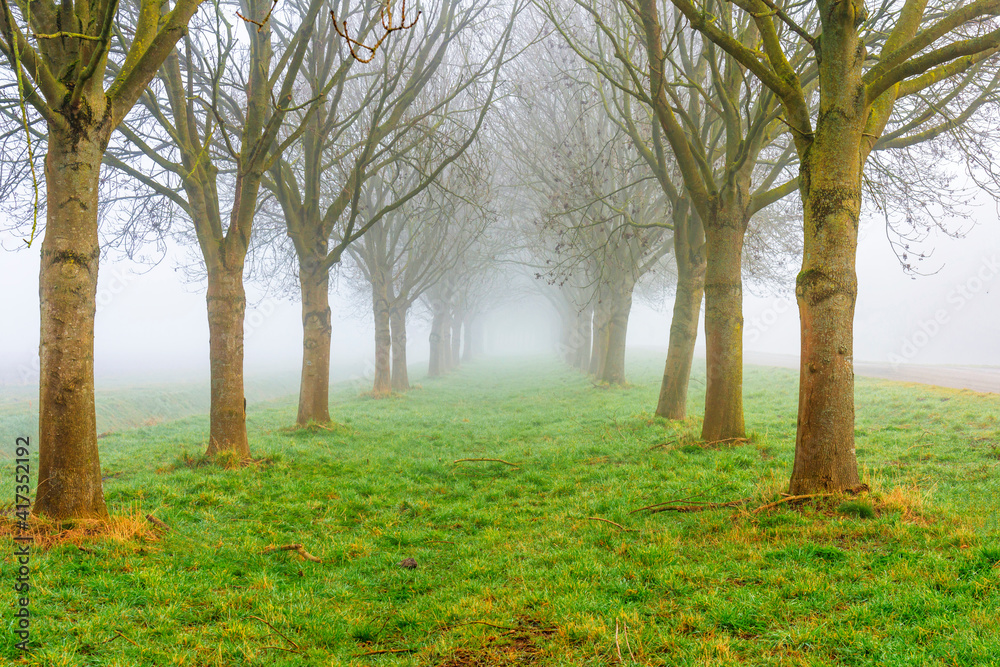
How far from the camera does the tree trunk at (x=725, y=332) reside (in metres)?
9.10

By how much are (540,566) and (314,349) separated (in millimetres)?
8955

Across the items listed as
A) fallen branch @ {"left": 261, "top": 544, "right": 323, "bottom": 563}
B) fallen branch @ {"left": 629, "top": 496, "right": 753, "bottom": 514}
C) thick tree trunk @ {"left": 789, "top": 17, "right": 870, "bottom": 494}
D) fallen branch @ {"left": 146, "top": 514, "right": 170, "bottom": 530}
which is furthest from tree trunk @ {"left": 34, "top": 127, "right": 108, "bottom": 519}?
thick tree trunk @ {"left": 789, "top": 17, "right": 870, "bottom": 494}

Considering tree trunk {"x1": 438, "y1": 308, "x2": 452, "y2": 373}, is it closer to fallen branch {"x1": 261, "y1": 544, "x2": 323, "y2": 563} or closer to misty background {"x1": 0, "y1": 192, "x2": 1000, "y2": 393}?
misty background {"x1": 0, "y1": 192, "x2": 1000, "y2": 393}

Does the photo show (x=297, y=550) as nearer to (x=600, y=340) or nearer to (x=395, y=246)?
(x=395, y=246)

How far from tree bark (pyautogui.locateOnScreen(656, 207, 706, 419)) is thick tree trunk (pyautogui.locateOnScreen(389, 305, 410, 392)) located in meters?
13.2

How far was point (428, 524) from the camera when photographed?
20.3 ft

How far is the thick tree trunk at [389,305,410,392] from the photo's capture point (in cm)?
2286

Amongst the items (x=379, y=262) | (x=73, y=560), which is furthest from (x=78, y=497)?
(x=379, y=262)

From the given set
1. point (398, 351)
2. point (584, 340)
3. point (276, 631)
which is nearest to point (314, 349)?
point (276, 631)

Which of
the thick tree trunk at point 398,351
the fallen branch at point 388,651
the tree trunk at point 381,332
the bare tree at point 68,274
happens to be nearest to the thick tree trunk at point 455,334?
the thick tree trunk at point 398,351

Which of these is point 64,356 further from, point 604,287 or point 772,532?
point 604,287

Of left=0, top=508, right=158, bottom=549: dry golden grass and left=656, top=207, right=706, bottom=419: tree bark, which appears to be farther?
left=656, top=207, right=706, bottom=419: tree bark

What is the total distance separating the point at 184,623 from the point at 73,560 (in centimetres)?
143

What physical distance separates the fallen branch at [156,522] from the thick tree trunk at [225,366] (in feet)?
10.6
